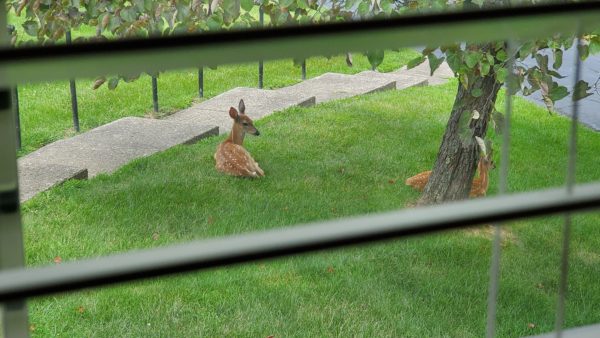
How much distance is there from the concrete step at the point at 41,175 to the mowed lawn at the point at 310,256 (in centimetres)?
7

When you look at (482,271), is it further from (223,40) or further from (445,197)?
(223,40)

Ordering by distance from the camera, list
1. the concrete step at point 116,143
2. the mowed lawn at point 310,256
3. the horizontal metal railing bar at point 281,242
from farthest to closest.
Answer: the concrete step at point 116,143, the mowed lawn at point 310,256, the horizontal metal railing bar at point 281,242

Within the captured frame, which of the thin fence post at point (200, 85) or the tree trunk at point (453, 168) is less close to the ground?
the tree trunk at point (453, 168)

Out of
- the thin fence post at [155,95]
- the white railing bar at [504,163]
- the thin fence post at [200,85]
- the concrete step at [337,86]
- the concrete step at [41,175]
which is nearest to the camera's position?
the white railing bar at [504,163]

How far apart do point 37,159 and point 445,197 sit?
83.3 inches

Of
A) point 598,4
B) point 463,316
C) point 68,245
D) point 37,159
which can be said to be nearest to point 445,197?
point 463,316

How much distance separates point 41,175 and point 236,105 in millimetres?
1704

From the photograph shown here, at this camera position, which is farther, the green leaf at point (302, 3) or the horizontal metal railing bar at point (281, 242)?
the green leaf at point (302, 3)

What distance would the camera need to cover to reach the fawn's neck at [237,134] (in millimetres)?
5051

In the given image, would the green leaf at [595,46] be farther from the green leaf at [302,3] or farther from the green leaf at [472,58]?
the green leaf at [302,3]

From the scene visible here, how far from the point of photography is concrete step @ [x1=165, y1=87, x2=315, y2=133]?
19.4ft

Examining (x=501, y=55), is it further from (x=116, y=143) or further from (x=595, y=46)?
(x=116, y=143)

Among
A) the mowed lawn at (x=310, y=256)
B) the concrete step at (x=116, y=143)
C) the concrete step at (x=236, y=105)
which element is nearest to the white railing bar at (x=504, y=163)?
the mowed lawn at (x=310, y=256)

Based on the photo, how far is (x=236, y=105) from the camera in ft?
20.0
